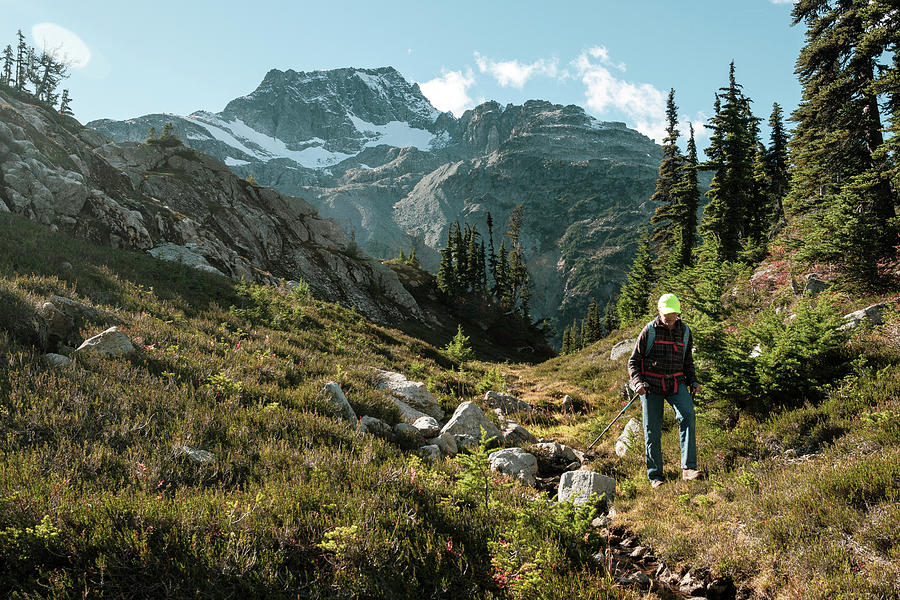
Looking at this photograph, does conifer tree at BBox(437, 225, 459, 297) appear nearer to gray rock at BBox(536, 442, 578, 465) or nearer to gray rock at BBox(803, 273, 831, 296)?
gray rock at BBox(803, 273, 831, 296)

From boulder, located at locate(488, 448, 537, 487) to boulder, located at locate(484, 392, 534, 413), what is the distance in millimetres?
4110

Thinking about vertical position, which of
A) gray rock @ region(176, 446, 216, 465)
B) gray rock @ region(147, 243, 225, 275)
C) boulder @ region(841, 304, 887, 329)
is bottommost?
gray rock @ region(176, 446, 216, 465)

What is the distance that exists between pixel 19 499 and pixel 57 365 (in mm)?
3856

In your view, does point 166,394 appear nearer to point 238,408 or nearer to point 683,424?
point 238,408

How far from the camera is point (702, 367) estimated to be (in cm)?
712

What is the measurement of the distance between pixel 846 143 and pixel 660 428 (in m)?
17.6

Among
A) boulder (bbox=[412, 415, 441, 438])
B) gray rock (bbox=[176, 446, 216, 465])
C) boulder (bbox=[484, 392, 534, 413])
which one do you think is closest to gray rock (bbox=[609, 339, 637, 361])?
boulder (bbox=[484, 392, 534, 413])

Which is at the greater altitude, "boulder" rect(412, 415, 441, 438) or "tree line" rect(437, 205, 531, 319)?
"tree line" rect(437, 205, 531, 319)

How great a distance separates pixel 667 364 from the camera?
19.1ft

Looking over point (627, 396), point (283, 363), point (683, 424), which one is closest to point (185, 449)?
point (283, 363)

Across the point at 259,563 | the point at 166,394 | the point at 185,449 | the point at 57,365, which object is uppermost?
the point at 57,365

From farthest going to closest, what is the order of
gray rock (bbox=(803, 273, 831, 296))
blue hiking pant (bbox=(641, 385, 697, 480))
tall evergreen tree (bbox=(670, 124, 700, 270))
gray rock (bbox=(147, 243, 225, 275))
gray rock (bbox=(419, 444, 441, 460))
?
tall evergreen tree (bbox=(670, 124, 700, 270)) < gray rock (bbox=(147, 243, 225, 275)) < gray rock (bbox=(803, 273, 831, 296)) < gray rock (bbox=(419, 444, 441, 460)) < blue hiking pant (bbox=(641, 385, 697, 480))

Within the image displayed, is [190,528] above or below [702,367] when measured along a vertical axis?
below

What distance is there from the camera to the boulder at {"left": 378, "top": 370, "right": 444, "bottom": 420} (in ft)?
31.4
